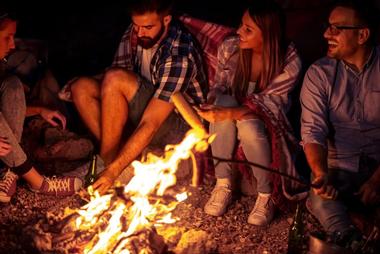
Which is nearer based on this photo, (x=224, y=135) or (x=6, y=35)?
(x=6, y=35)

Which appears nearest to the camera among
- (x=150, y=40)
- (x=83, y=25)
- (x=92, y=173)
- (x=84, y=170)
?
(x=92, y=173)

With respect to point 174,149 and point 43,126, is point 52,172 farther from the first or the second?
point 174,149

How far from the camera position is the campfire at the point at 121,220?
3996 millimetres

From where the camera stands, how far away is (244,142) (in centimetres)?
477

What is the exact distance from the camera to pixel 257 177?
15.8 feet

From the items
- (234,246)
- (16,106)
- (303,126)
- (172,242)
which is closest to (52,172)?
(16,106)

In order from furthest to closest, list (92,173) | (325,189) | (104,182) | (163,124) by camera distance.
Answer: (163,124)
(92,173)
(104,182)
(325,189)

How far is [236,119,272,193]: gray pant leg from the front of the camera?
15.5ft

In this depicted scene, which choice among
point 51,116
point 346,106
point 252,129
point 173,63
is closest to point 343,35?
point 346,106

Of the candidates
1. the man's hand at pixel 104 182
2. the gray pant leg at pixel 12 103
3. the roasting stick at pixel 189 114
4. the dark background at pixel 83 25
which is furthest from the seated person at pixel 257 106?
the dark background at pixel 83 25

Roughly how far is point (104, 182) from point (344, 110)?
2165mm

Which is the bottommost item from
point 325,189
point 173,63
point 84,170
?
point 84,170

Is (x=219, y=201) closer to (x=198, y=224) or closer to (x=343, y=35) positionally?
(x=198, y=224)

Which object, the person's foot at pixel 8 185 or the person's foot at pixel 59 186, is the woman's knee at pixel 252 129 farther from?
the person's foot at pixel 8 185
